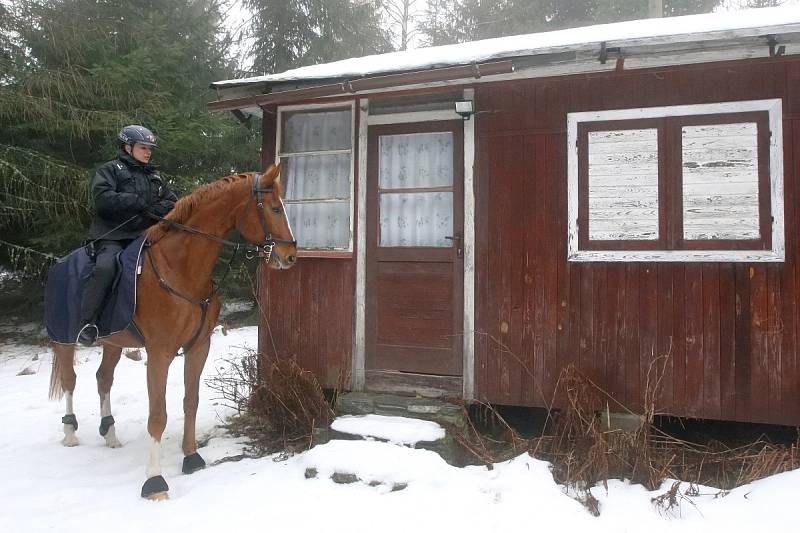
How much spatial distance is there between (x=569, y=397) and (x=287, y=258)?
228cm

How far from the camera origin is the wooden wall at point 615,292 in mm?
3684

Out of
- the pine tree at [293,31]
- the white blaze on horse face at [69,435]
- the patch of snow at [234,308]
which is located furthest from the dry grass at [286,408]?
the pine tree at [293,31]

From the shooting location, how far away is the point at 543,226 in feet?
13.5

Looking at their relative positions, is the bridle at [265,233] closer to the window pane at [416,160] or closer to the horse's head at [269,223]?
the horse's head at [269,223]

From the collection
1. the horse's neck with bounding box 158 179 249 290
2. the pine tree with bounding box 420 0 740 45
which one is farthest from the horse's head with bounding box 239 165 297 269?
the pine tree with bounding box 420 0 740 45

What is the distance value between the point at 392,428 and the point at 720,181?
3.11 meters

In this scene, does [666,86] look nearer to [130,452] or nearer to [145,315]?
[145,315]

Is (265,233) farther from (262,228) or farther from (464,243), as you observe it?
(464,243)

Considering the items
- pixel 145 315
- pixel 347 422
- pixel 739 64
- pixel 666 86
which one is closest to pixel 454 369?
pixel 347 422

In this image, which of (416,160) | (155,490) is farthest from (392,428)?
(416,160)

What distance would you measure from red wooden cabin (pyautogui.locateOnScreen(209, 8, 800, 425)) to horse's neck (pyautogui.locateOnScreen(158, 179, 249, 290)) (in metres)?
1.09

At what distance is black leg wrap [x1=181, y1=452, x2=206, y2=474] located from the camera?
3.82m

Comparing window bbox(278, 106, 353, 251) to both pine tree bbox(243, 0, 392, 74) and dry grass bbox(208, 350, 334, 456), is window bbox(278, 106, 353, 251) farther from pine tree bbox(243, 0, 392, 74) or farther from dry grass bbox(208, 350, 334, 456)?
pine tree bbox(243, 0, 392, 74)

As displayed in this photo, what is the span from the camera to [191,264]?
3713 millimetres
